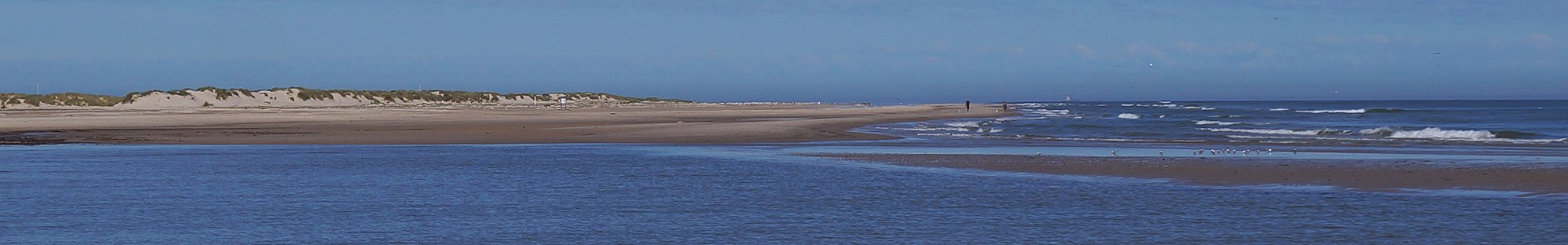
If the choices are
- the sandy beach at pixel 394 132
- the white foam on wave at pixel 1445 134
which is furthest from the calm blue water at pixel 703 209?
the white foam on wave at pixel 1445 134

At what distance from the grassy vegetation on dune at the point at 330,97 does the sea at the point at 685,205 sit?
7096cm

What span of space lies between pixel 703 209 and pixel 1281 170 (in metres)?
7.36

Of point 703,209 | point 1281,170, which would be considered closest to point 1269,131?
point 1281,170

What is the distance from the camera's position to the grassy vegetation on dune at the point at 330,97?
84.5 metres

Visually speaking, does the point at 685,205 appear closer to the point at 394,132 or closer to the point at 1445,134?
the point at 394,132

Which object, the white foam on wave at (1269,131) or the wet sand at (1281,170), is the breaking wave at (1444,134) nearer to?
the white foam on wave at (1269,131)

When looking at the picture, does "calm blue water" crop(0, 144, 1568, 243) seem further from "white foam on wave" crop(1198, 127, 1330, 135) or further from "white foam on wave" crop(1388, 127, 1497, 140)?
"white foam on wave" crop(1198, 127, 1330, 135)

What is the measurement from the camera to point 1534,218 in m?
9.51

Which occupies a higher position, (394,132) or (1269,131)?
(394,132)

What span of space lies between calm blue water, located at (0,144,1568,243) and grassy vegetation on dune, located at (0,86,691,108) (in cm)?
7219

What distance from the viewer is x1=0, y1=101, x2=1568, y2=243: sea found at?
8.73 meters

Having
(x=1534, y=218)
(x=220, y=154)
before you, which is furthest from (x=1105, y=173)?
(x=220, y=154)

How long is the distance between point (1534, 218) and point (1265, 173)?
5204 millimetres

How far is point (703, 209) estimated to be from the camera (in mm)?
10570
